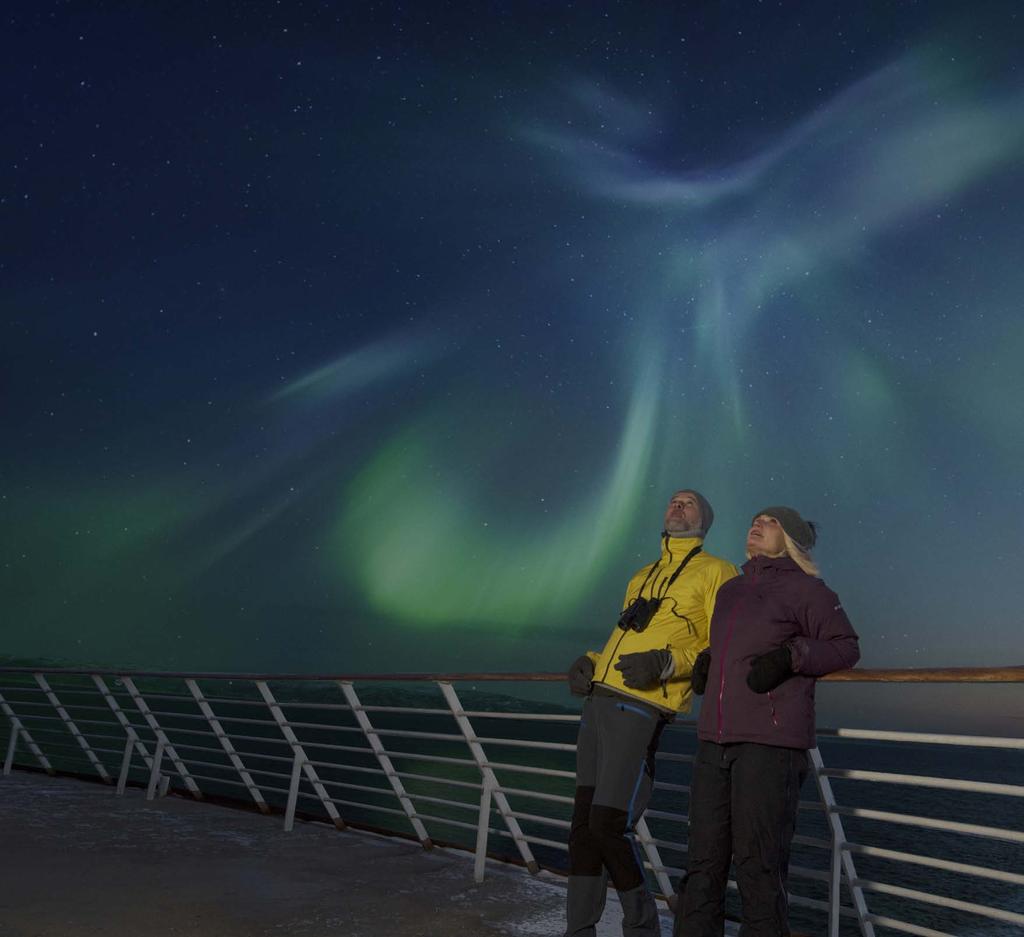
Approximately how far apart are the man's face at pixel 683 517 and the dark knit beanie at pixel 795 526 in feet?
0.76

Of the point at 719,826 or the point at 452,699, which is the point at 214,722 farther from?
the point at 719,826

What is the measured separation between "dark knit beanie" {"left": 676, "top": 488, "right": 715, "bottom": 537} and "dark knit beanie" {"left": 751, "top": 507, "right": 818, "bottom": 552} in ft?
0.76

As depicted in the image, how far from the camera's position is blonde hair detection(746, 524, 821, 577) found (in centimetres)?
243

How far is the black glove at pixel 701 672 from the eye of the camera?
2447mm

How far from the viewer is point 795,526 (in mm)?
2492

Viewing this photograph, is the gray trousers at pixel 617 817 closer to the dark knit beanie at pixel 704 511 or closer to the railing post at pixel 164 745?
the dark knit beanie at pixel 704 511

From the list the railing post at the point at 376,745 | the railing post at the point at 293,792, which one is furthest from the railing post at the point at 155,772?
the railing post at the point at 376,745

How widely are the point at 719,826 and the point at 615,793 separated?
0.33 meters

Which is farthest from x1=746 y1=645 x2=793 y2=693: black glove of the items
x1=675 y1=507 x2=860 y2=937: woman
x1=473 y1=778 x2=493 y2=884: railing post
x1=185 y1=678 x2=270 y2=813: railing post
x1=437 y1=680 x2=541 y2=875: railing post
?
x1=185 y1=678 x2=270 y2=813: railing post

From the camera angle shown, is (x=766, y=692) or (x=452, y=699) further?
(x=452, y=699)

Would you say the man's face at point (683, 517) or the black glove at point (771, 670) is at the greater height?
the man's face at point (683, 517)

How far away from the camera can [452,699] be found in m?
4.29

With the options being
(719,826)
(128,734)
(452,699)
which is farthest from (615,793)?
(128,734)

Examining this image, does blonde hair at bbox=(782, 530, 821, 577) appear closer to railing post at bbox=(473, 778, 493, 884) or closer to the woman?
the woman
